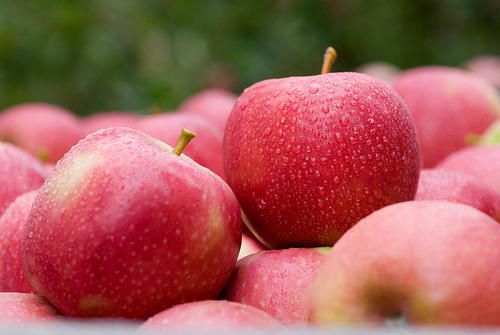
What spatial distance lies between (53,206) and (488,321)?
40 cm

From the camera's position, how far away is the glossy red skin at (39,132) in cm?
159

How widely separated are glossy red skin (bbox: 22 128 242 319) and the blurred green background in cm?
206

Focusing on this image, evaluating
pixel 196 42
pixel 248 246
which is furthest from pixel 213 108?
pixel 196 42

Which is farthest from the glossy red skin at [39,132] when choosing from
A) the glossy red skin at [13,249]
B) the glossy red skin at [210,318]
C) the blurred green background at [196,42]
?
the glossy red skin at [210,318]

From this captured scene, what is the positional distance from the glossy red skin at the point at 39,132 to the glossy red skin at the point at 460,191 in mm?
1043

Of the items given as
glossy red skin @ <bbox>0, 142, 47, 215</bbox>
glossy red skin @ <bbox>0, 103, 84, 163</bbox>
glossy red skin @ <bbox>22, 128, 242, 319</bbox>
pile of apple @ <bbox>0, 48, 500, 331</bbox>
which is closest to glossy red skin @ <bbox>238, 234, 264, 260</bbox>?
pile of apple @ <bbox>0, 48, 500, 331</bbox>

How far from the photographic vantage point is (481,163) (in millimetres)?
1076

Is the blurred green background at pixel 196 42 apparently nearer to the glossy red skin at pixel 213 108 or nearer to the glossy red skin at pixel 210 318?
the glossy red skin at pixel 213 108

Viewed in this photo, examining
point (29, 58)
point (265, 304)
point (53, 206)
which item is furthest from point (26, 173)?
point (29, 58)

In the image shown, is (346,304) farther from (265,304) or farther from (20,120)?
(20,120)

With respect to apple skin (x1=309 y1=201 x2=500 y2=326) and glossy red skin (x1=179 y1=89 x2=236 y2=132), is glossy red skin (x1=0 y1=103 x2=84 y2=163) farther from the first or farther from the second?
apple skin (x1=309 y1=201 x2=500 y2=326)

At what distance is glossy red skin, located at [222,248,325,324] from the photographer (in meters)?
0.63

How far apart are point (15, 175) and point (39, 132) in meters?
0.71

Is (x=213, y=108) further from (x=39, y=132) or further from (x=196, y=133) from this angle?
(x=196, y=133)
